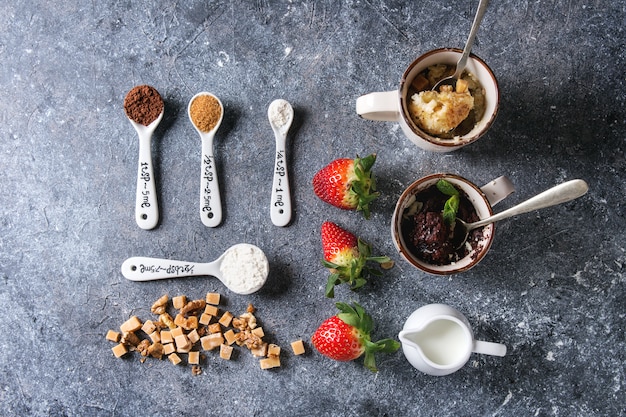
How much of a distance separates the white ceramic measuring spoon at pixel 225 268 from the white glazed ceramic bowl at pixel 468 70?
47cm

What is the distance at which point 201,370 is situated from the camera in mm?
1474

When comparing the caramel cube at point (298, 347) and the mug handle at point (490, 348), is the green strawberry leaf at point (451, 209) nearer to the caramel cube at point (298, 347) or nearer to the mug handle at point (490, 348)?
the mug handle at point (490, 348)

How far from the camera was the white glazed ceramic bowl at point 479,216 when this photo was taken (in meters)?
1.30

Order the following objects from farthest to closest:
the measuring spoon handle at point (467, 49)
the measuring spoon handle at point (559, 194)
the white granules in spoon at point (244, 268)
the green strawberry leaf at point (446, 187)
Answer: the white granules in spoon at point (244, 268) < the green strawberry leaf at point (446, 187) < the measuring spoon handle at point (467, 49) < the measuring spoon handle at point (559, 194)

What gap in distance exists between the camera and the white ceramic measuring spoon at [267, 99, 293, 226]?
1.47m

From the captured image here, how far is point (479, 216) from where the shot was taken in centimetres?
134

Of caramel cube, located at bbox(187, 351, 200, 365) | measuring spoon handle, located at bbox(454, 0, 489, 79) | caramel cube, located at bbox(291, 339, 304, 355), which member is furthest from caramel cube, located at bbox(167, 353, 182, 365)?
measuring spoon handle, located at bbox(454, 0, 489, 79)

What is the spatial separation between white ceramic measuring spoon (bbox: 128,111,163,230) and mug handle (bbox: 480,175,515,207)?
782 mm

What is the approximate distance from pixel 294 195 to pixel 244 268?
0.22 metres

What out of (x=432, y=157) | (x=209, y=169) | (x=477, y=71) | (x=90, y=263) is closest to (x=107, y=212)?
(x=90, y=263)

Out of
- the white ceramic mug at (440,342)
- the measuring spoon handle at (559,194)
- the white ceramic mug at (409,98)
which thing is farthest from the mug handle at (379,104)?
the white ceramic mug at (440,342)

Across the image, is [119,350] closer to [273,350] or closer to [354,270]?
[273,350]

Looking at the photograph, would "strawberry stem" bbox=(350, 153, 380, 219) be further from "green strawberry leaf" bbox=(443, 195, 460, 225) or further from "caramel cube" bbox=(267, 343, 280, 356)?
"caramel cube" bbox=(267, 343, 280, 356)

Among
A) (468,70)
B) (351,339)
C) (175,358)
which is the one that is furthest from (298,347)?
(468,70)
